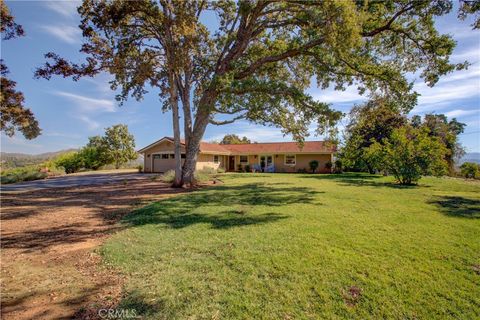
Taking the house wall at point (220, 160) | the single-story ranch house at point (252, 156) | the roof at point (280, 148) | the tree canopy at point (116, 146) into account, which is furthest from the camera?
the tree canopy at point (116, 146)

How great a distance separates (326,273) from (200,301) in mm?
2004

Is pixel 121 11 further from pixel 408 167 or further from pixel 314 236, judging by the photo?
pixel 408 167

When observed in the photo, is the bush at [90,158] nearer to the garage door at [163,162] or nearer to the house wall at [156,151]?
the house wall at [156,151]

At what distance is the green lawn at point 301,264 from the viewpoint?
10.4 ft

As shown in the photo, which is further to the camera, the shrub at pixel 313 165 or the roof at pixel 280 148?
the roof at pixel 280 148

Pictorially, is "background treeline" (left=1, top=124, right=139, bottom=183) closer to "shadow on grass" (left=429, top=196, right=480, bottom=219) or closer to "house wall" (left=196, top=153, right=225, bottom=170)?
"house wall" (left=196, top=153, right=225, bottom=170)

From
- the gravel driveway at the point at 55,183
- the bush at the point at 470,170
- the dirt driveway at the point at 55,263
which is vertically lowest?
the dirt driveway at the point at 55,263

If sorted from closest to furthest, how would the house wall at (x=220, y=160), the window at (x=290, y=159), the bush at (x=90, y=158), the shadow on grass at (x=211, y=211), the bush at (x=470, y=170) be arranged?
the shadow on grass at (x=211, y=211) < the bush at (x=470, y=170) < the house wall at (x=220, y=160) < the window at (x=290, y=159) < the bush at (x=90, y=158)

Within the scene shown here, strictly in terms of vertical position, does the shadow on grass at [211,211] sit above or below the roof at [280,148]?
below

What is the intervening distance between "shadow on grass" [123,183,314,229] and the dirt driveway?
0.95 m

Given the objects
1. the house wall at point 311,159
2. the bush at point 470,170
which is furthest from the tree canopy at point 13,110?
the bush at point 470,170

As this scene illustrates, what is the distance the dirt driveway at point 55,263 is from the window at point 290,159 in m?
24.2

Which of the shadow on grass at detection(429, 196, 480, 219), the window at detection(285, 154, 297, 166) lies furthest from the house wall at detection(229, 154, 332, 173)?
the shadow on grass at detection(429, 196, 480, 219)

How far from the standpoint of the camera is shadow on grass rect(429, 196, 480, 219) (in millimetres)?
7557
